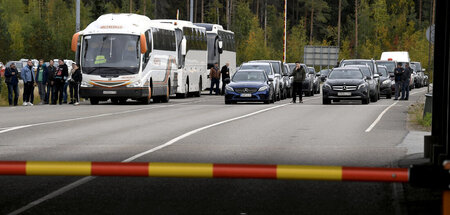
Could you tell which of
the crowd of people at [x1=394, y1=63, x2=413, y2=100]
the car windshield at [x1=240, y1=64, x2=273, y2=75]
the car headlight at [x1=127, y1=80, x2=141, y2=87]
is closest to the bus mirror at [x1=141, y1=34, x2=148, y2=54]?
the car headlight at [x1=127, y1=80, x2=141, y2=87]

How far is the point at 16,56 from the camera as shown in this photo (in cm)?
8919

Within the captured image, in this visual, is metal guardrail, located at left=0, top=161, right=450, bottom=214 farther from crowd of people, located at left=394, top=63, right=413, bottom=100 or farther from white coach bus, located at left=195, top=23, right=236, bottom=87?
white coach bus, located at left=195, top=23, right=236, bottom=87

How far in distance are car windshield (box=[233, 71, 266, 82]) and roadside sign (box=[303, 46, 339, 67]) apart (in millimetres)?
34934

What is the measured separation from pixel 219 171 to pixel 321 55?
67.2 meters

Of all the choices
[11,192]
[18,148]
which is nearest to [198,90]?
[18,148]

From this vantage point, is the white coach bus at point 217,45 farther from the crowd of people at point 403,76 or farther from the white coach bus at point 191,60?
the crowd of people at point 403,76

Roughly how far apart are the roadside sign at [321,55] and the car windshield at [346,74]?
112 feet

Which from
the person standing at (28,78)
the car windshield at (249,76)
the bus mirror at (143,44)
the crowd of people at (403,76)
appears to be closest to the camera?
the person standing at (28,78)

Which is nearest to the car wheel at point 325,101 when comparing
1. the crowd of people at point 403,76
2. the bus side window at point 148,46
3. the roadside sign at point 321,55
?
the crowd of people at point 403,76

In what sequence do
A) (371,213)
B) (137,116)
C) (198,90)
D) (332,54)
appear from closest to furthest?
(371,213) → (137,116) → (198,90) → (332,54)

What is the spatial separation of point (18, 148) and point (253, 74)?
22.7m

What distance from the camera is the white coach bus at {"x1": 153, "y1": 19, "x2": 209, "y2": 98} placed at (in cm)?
4622

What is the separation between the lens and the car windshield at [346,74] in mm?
38594

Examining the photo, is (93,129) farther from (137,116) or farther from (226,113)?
(226,113)
